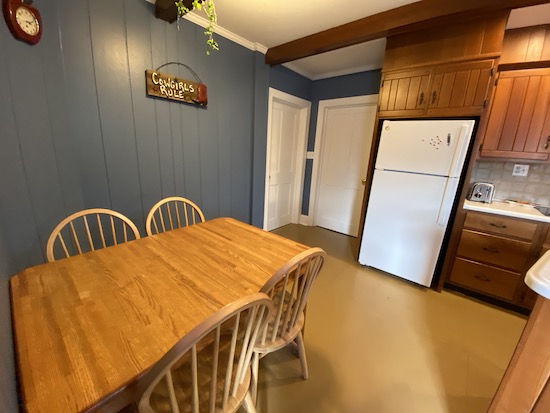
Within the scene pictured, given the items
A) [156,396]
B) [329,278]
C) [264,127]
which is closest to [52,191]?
[156,396]

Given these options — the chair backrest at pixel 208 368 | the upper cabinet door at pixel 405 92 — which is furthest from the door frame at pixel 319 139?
the chair backrest at pixel 208 368

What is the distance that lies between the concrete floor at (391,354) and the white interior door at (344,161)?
1.39m

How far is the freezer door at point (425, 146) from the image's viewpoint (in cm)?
183

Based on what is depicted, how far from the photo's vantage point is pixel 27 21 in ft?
3.97

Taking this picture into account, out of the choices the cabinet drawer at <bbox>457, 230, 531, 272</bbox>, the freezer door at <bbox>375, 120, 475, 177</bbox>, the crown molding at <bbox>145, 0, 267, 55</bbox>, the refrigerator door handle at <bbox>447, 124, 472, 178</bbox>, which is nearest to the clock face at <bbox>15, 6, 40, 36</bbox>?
the crown molding at <bbox>145, 0, 267, 55</bbox>

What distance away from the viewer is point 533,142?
1.86 metres

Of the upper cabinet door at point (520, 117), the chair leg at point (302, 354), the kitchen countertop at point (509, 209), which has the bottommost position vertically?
the chair leg at point (302, 354)

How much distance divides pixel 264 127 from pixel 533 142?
2.53 meters

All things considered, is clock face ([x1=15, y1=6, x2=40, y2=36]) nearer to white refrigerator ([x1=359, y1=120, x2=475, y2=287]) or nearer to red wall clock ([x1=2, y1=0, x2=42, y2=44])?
red wall clock ([x1=2, y1=0, x2=42, y2=44])

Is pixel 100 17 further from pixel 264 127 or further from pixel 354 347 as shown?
pixel 354 347

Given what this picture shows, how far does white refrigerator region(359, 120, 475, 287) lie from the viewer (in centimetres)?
189

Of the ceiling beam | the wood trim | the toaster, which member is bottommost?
the toaster

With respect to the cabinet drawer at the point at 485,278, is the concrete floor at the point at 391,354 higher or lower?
lower

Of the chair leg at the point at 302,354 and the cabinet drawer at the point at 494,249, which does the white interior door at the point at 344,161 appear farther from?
the chair leg at the point at 302,354
